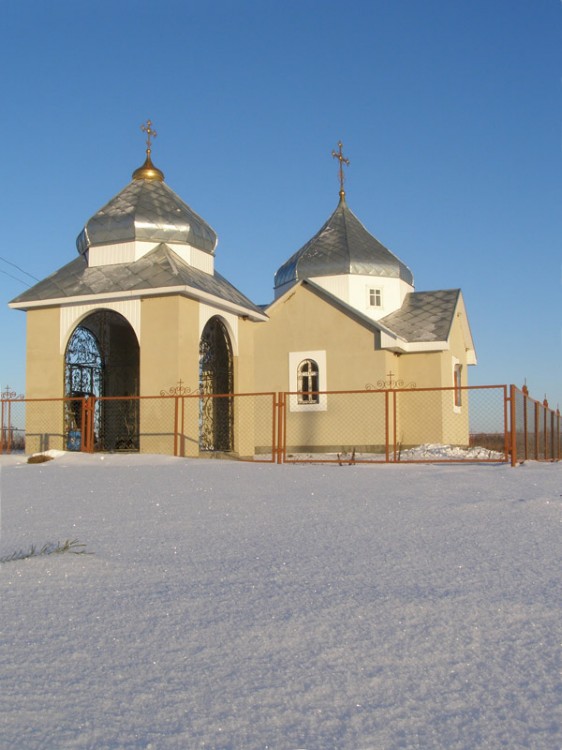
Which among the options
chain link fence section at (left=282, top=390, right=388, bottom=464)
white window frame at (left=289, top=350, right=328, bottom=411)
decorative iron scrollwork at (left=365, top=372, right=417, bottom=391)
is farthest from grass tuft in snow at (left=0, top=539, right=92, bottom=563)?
A: white window frame at (left=289, top=350, right=328, bottom=411)

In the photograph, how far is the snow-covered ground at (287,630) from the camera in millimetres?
2875

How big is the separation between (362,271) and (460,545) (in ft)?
64.7

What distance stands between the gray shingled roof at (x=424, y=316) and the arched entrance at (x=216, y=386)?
653cm

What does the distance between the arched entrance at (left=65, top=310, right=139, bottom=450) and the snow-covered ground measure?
39.1ft

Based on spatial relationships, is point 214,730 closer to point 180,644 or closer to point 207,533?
point 180,644

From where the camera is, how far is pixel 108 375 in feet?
65.8

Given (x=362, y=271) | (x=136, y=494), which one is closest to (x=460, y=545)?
(x=136, y=494)

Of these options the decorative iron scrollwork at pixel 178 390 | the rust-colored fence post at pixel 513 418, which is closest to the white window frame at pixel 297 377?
the decorative iron scrollwork at pixel 178 390

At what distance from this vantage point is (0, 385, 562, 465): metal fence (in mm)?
14875

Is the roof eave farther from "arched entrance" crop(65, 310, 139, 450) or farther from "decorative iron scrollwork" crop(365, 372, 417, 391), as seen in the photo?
"decorative iron scrollwork" crop(365, 372, 417, 391)

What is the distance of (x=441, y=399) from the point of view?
22.2 meters

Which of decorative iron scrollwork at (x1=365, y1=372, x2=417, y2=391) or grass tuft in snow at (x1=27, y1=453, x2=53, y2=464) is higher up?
decorative iron scrollwork at (x1=365, y1=372, x2=417, y2=391)

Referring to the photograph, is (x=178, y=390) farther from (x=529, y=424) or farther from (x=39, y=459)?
(x=529, y=424)

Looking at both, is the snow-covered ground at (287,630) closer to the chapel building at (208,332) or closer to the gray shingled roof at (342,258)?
the chapel building at (208,332)
